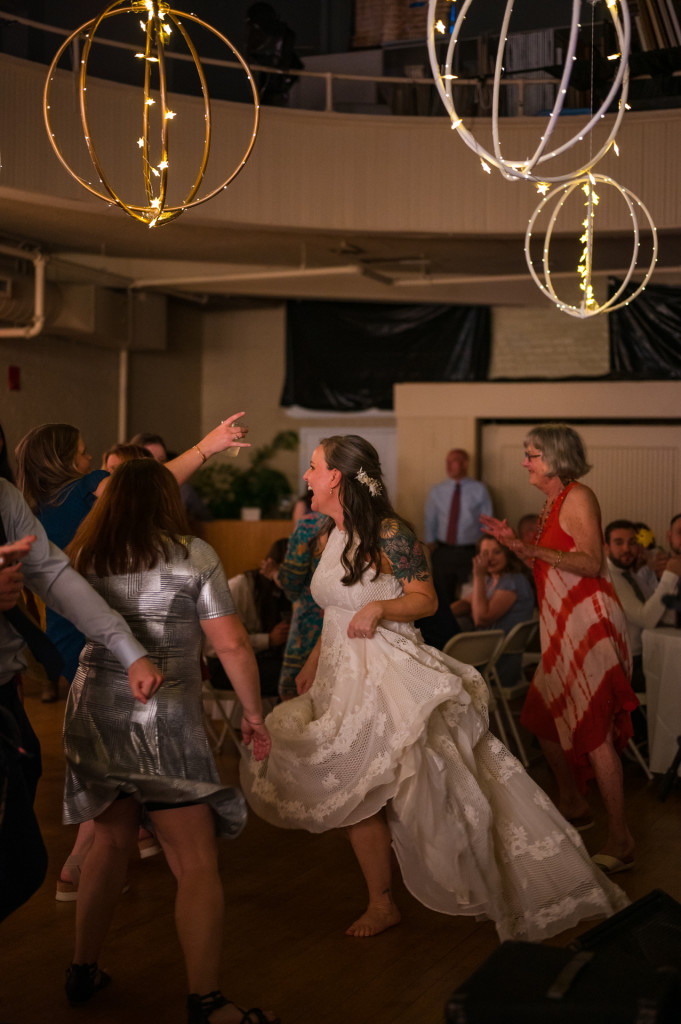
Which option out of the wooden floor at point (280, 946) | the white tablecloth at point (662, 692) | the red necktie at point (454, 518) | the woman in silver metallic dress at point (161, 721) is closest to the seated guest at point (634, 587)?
the white tablecloth at point (662, 692)

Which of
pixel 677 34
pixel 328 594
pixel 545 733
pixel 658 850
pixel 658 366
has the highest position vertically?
pixel 677 34

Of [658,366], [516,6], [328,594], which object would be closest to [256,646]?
[328,594]

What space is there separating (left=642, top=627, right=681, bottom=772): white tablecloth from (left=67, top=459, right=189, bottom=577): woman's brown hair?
341 cm

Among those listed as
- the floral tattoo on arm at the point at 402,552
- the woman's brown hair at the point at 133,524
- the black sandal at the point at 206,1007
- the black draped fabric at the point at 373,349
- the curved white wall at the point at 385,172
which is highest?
the curved white wall at the point at 385,172

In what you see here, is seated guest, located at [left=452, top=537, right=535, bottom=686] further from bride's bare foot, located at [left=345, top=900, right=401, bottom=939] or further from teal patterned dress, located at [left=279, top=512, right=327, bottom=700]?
bride's bare foot, located at [left=345, top=900, right=401, bottom=939]

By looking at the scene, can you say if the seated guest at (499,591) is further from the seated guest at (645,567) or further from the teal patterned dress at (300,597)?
the teal patterned dress at (300,597)

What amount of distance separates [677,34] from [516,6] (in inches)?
82.9

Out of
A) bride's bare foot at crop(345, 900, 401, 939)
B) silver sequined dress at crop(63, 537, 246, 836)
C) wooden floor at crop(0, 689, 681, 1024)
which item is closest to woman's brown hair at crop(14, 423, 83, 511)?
silver sequined dress at crop(63, 537, 246, 836)

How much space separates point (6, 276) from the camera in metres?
9.20

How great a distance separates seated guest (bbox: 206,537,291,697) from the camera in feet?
18.0

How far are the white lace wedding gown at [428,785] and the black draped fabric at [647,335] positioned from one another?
7015 millimetres

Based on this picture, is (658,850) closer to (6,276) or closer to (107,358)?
(6,276)

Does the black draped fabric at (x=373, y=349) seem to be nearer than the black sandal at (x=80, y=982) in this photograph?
No

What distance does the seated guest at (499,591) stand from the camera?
247 inches
